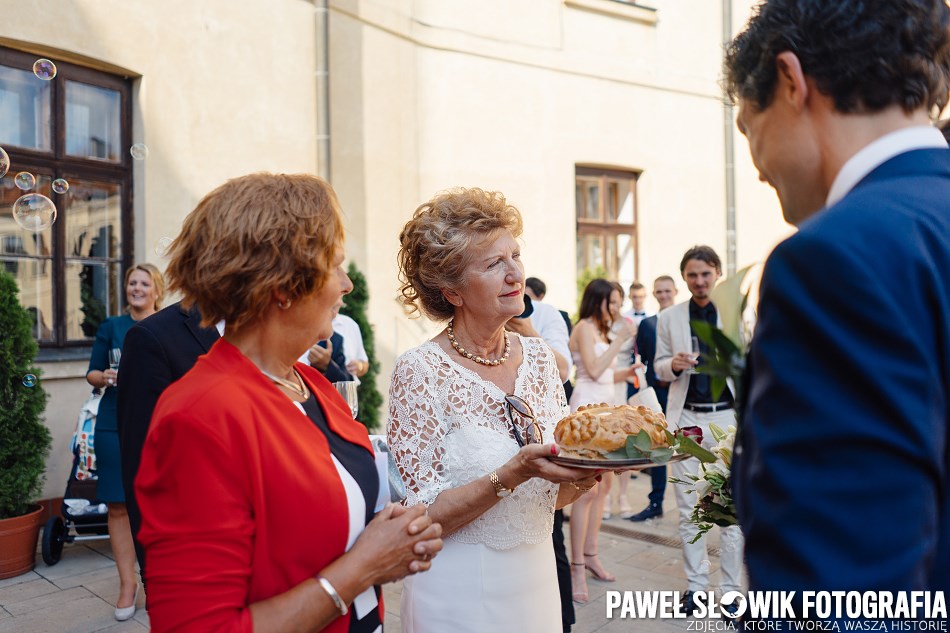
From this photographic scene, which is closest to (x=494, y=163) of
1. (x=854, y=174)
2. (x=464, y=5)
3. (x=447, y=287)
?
(x=464, y=5)

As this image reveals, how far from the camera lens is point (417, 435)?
2.39m

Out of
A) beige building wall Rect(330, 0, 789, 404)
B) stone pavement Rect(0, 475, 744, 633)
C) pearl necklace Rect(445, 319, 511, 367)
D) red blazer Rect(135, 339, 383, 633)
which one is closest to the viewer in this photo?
red blazer Rect(135, 339, 383, 633)

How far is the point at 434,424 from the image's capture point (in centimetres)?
240

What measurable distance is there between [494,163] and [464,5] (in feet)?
7.24

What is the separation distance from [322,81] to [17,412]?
199 inches

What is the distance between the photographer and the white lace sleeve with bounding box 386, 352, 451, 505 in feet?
7.72

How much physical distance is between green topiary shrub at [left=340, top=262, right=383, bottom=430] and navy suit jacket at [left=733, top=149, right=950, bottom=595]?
7685mm

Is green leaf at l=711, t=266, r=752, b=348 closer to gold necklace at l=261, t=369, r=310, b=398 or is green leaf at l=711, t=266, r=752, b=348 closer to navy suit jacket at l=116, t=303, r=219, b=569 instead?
gold necklace at l=261, t=369, r=310, b=398

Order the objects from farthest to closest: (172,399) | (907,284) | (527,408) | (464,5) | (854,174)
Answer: (464,5) → (527,408) → (172,399) → (854,174) → (907,284)

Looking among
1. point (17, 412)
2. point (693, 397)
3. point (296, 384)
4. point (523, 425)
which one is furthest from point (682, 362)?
point (17, 412)

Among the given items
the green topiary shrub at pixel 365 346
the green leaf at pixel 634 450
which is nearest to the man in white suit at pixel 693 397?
the green leaf at pixel 634 450

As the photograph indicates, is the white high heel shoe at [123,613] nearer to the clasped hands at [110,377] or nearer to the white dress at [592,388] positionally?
the clasped hands at [110,377]

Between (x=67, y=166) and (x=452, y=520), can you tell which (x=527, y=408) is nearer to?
(x=452, y=520)

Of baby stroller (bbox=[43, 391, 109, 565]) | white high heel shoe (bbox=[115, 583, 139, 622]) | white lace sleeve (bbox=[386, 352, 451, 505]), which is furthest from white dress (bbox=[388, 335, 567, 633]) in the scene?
baby stroller (bbox=[43, 391, 109, 565])
